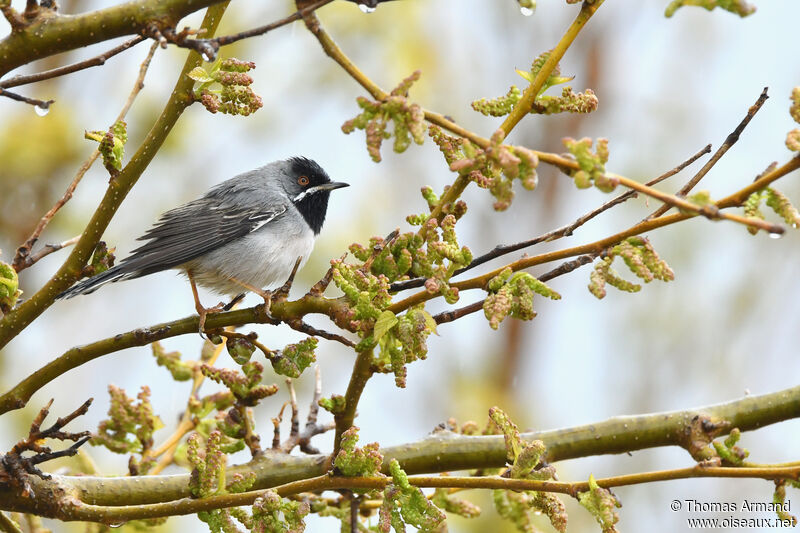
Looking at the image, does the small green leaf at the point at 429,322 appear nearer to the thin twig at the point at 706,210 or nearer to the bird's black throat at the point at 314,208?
the thin twig at the point at 706,210

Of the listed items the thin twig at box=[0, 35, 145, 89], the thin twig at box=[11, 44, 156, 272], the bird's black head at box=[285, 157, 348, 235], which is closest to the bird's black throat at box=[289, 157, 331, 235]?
the bird's black head at box=[285, 157, 348, 235]

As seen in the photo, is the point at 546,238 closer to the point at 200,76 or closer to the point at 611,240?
the point at 611,240

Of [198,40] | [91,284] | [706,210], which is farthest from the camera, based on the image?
[91,284]

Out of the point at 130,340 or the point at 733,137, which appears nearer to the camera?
the point at 733,137

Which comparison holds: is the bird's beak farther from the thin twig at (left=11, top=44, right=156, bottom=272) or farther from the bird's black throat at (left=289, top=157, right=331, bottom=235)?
the thin twig at (left=11, top=44, right=156, bottom=272)

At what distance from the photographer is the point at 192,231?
503 centimetres

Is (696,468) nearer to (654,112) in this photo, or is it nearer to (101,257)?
(101,257)

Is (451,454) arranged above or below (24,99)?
below

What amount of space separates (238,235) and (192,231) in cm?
29

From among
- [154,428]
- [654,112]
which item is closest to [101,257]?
[154,428]

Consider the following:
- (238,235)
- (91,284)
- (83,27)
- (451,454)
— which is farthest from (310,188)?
(83,27)

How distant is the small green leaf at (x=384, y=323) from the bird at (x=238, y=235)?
2217mm

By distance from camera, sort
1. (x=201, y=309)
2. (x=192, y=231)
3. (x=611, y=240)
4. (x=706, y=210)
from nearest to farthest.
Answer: (x=706, y=210) → (x=611, y=240) → (x=201, y=309) → (x=192, y=231)

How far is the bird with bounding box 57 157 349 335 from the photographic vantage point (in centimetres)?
485
